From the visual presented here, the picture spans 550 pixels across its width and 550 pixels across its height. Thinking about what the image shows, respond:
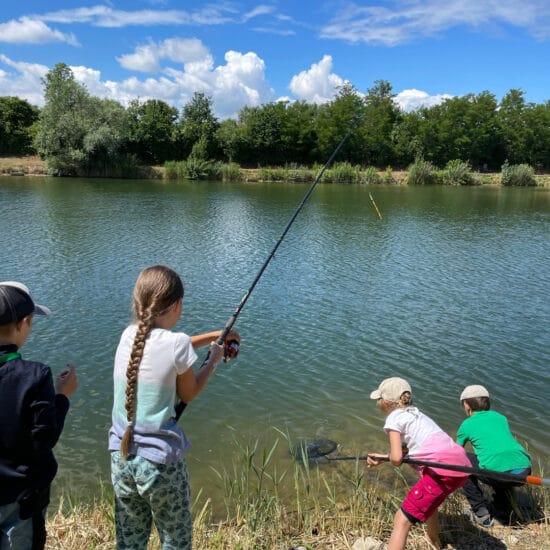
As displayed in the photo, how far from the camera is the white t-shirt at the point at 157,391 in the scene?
2426 millimetres

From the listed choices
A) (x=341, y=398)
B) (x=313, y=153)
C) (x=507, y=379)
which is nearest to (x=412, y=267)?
(x=507, y=379)

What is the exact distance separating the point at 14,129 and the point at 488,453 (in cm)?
6263

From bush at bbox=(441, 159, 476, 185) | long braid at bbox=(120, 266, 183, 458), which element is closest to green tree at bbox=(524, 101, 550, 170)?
bush at bbox=(441, 159, 476, 185)

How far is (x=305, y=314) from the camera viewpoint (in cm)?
1126

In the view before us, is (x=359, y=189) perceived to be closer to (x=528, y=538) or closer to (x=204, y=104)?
(x=204, y=104)

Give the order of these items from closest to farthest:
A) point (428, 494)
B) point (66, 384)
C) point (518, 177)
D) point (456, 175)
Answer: point (66, 384), point (428, 494), point (456, 175), point (518, 177)

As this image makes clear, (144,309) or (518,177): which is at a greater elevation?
(518,177)

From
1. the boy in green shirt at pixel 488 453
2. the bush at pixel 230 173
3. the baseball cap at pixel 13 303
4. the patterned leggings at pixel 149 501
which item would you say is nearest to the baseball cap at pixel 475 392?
the boy in green shirt at pixel 488 453

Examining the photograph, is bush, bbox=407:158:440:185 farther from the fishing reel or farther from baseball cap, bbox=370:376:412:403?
the fishing reel

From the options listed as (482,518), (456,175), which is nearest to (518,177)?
(456,175)

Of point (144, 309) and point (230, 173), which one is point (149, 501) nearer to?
point (144, 309)

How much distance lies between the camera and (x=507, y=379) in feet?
27.5

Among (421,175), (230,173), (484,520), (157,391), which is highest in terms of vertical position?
(421,175)

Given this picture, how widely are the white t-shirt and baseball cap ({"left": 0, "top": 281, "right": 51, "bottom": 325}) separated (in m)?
0.49
